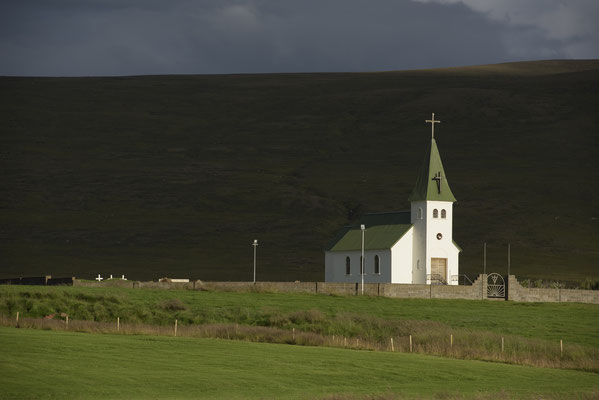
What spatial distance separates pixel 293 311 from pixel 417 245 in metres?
23.7

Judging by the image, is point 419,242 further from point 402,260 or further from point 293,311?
point 293,311

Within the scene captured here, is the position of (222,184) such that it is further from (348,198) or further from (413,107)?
(413,107)

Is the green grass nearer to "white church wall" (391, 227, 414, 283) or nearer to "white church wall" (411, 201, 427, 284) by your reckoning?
"white church wall" (391, 227, 414, 283)

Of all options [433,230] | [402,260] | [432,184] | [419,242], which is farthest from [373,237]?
[432,184]

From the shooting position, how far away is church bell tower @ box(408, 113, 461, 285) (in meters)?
84.5

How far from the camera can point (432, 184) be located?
86750 mm

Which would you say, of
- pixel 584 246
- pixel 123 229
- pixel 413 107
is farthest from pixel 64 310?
pixel 413 107

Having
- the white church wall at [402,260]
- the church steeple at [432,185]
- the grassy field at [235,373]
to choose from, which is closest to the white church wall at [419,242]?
the white church wall at [402,260]

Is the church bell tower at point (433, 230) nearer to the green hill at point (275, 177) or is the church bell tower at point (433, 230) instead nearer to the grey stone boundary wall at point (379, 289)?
the grey stone boundary wall at point (379, 289)

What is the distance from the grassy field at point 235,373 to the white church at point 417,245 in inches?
1441

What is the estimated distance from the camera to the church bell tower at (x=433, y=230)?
84.5 meters

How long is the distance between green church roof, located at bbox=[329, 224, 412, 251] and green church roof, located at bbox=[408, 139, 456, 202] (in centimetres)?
294

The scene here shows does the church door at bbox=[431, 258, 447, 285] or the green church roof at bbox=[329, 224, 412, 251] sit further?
the green church roof at bbox=[329, 224, 412, 251]

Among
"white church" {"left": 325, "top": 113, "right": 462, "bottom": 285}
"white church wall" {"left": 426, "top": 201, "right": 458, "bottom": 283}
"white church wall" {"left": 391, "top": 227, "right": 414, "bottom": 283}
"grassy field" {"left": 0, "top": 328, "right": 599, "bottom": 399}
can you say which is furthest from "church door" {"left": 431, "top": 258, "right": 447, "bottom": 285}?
"grassy field" {"left": 0, "top": 328, "right": 599, "bottom": 399}
